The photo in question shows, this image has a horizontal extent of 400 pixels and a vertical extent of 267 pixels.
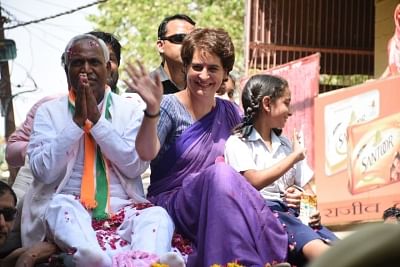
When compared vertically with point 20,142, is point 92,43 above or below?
above

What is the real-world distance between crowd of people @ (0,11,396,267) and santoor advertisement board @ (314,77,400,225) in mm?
6304

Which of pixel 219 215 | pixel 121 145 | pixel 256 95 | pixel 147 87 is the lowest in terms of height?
pixel 219 215

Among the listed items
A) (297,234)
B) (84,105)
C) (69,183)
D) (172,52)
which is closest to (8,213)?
(69,183)

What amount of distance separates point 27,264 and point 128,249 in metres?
0.37

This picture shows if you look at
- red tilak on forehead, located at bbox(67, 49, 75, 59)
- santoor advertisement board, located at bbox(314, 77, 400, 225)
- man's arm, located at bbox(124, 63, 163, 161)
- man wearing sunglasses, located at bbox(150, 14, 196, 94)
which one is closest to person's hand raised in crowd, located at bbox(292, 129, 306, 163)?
man's arm, located at bbox(124, 63, 163, 161)

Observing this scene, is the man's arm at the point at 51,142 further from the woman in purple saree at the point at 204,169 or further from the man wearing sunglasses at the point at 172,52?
the man wearing sunglasses at the point at 172,52

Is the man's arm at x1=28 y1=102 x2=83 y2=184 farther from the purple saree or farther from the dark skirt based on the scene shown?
the dark skirt

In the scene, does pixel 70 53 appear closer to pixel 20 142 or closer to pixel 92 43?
pixel 92 43

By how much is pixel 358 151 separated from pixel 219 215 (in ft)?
23.7

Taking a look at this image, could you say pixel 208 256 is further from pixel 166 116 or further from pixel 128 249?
pixel 166 116

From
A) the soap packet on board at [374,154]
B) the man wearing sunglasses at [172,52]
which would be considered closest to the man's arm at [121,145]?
the man wearing sunglasses at [172,52]

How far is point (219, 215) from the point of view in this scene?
10.5 feet

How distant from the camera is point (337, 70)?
1330 centimetres

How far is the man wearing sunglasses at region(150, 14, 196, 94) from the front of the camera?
475 cm
